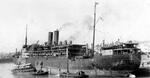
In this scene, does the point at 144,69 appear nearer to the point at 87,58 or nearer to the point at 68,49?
the point at 87,58

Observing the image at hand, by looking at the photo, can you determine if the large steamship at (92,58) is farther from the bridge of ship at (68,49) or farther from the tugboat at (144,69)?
the tugboat at (144,69)

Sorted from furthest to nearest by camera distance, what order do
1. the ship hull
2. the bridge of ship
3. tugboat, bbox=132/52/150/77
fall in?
the bridge of ship < tugboat, bbox=132/52/150/77 < the ship hull

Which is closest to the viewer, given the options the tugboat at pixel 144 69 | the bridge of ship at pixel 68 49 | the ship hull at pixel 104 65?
the ship hull at pixel 104 65

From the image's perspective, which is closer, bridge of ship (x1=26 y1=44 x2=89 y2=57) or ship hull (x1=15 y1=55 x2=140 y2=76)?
ship hull (x1=15 y1=55 x2=140 y2=76)

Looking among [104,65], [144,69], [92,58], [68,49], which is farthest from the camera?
[68,49]

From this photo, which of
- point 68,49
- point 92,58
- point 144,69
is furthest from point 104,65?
point 68,49

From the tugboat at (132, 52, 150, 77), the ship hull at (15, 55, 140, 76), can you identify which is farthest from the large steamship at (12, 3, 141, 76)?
the tugboat at (132, 52, 150, 77)

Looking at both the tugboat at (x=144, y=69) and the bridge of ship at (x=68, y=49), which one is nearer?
the tugboat at (x=144, y=69)

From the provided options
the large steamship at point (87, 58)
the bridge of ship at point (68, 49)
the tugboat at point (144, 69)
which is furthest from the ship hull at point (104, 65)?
the tugboat at point (144, 69)

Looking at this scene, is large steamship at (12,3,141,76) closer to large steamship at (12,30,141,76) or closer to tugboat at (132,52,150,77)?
large steamship at (12,30,141,76)

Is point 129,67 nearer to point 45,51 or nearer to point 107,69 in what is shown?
point 107,69

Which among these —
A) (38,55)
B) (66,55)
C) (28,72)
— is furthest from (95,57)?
(38,55)
